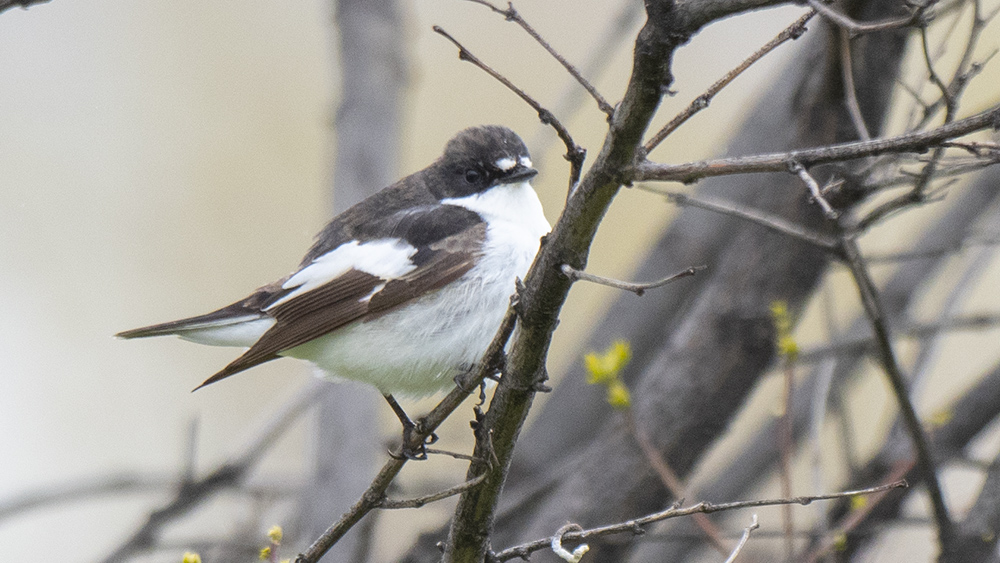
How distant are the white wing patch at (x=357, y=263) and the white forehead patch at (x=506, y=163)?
0.47m

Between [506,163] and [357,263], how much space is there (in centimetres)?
64

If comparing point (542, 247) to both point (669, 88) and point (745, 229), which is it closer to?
point (669, 88)

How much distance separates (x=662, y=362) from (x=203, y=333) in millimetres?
1814

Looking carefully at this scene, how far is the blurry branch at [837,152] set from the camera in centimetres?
135

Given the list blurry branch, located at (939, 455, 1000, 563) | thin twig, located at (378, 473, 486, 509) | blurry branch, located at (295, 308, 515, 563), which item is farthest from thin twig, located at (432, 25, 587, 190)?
blurry branch, located at (939, 455, 1000, 563)

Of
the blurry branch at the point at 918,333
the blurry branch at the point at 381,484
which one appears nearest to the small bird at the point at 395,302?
the blurry branch at the point at 381,484

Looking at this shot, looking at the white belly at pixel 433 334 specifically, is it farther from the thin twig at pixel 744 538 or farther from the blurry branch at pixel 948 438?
the blurry branch at pixel 948 438

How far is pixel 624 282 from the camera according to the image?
165 centimetres

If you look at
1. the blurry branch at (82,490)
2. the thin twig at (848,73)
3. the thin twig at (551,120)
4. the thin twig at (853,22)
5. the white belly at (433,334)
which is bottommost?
the blurry branch at (82,490)

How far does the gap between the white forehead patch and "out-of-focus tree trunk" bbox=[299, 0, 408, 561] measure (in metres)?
1.11

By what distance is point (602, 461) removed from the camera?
12.3 ft

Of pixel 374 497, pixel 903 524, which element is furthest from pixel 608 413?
pixel 374 497

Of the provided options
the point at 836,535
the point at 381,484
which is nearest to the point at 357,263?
the point at 381,484

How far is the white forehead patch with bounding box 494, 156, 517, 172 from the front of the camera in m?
3.25
